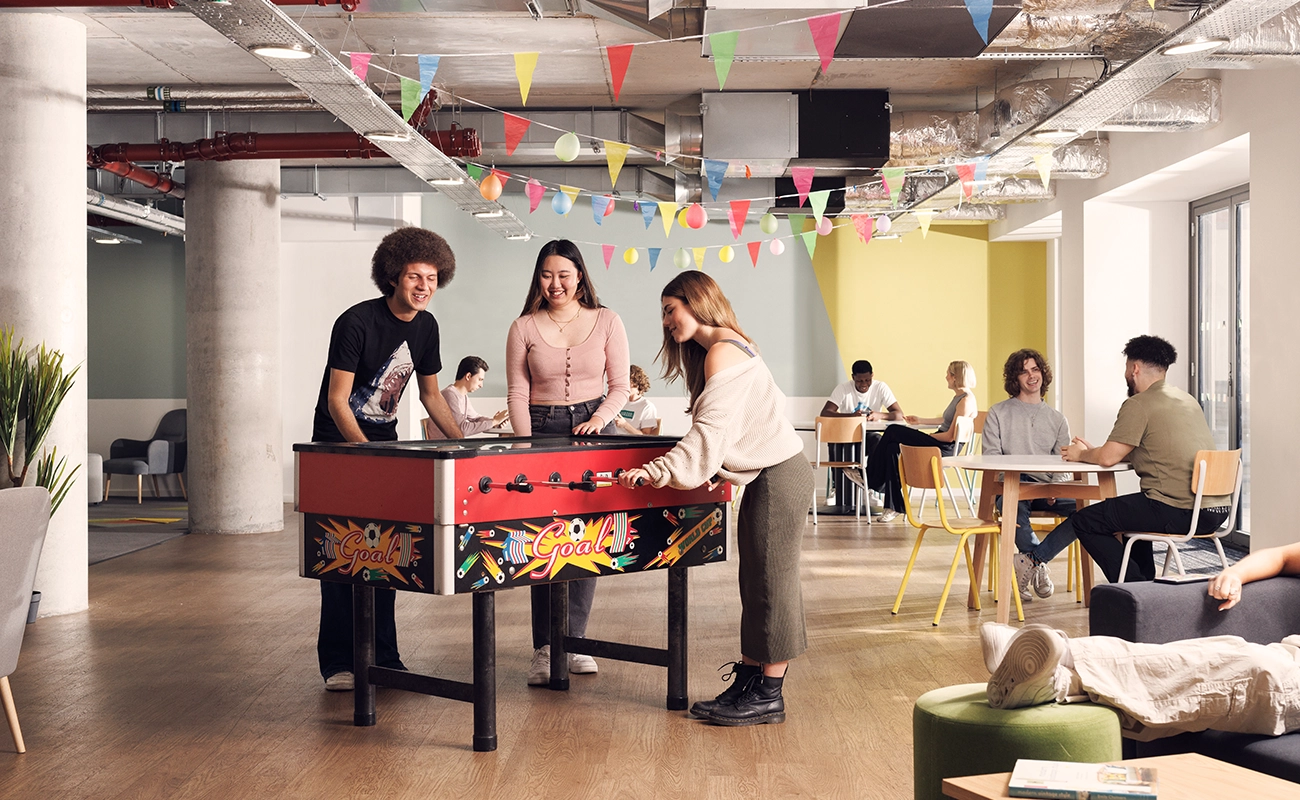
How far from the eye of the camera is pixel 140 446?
11.9 meters

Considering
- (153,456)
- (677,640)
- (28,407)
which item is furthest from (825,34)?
(153,456)

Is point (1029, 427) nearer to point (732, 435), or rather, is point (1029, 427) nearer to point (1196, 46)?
point (1196, 46)

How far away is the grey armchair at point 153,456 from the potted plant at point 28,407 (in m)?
6.22

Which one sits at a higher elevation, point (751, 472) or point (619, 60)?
point (619, 60)

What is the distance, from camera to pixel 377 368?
4.16 metres

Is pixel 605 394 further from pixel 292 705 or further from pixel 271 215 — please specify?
pixel 271 215

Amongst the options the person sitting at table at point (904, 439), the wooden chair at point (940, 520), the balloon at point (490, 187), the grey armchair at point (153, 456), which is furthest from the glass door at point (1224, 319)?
the grey armchair at point (153, 456)

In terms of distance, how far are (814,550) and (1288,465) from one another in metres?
2.94

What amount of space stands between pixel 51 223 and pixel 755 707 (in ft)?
13.6

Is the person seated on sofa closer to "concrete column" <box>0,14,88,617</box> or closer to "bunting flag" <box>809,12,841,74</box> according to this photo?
"bunting flag" <box>809,12,841,74</box>

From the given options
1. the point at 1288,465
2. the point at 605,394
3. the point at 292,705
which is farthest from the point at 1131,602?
the point at 1288,465

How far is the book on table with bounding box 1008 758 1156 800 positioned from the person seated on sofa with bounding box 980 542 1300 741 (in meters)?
0.35

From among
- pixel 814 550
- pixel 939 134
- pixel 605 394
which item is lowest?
pixel 814 550

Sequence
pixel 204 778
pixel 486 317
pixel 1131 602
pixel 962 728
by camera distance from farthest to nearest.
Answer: pixel 486 317, pixel 204 778, pixel 1131 602, pixel 962 728
